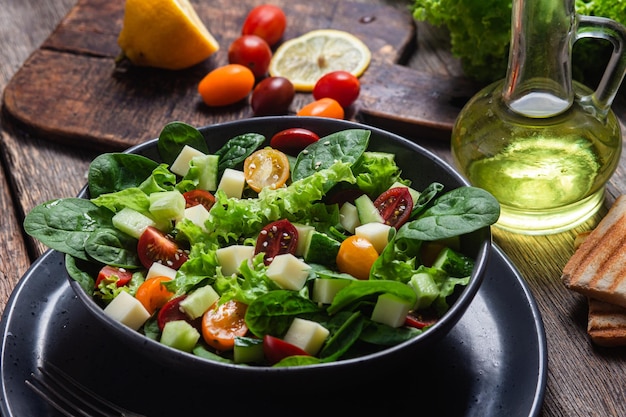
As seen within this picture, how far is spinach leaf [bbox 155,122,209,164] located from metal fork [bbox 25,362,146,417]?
0.52 m

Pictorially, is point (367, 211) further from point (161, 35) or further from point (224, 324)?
point (161, 35)

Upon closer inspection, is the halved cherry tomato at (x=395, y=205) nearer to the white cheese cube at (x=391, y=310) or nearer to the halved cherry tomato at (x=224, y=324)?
the white cheese cube at (x=391, y=310)

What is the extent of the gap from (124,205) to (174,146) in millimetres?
223

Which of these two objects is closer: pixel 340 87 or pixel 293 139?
pixel 293 139

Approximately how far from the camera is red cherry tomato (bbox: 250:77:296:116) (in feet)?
7.80

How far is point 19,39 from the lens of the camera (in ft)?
9.25

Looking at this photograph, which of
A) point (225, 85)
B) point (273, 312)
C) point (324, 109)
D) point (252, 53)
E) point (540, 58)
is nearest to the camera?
point (273, 312)

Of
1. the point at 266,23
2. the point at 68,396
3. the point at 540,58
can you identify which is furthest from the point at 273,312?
the point at 266,23

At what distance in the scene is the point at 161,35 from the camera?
2527 mm

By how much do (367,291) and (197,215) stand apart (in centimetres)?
43

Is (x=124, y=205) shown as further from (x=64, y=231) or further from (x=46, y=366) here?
(x=46, y=366)

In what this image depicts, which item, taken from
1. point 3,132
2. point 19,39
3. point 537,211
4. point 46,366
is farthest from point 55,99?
point 537,211

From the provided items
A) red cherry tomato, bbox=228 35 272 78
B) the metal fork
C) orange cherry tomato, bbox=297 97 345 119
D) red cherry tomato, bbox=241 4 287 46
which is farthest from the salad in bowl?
red cherry tomato, bbox=241 4 287 46

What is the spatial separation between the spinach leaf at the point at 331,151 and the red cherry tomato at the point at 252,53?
3.01ft
